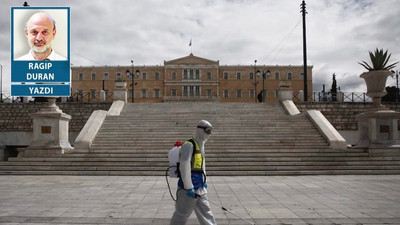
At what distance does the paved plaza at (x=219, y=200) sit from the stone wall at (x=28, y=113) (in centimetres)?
1043

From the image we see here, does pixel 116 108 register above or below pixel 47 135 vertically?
above

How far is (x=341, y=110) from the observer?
22.3 meters

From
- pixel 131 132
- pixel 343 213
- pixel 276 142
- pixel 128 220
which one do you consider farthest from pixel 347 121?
pixel 128 220

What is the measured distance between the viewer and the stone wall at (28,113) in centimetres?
2228

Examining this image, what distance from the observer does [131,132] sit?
57.5 feet

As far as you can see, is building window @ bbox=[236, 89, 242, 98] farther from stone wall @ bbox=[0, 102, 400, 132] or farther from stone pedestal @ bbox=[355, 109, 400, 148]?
stone pedestal @ bbox=[355, 109, 400, 148]

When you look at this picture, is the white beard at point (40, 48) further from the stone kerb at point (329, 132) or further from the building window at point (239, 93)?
the building window at point (239, 93)

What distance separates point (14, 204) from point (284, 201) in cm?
556


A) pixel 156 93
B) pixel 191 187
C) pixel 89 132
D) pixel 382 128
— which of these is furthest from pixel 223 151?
pixel 156 93

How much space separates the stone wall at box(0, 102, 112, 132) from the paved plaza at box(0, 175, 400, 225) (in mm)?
10429

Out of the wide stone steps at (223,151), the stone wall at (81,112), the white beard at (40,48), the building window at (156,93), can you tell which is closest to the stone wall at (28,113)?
the stone wall at (81,112)

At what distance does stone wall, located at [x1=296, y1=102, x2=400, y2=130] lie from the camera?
21.3 m

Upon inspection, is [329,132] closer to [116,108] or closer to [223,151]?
[223,151]

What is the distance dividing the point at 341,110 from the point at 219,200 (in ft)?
53.6
